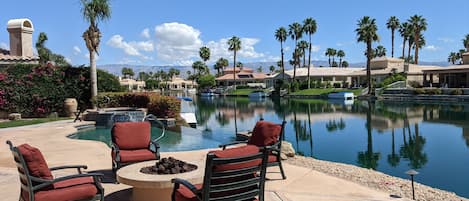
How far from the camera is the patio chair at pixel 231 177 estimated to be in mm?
3348

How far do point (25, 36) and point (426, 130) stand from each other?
2161 centimetres

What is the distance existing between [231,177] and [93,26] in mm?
19907

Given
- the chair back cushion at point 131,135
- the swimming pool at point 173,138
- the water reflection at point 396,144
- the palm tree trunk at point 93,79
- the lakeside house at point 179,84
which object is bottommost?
the water reflection at point 396,144

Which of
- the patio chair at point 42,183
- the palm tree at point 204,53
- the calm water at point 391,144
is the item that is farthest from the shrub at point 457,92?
the palm tree at point 204,53

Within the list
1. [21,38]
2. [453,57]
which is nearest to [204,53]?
[453,57]

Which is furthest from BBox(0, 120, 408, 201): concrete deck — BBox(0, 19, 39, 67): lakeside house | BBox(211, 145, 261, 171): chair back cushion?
BBox(0, 19, 39, 67): lakeside house

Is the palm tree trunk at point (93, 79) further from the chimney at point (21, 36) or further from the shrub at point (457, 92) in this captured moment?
the shrub at point (457, 92)

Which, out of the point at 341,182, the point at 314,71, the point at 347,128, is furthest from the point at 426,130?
the point at 314,71

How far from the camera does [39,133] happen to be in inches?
503

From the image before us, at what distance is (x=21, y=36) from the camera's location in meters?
22.0

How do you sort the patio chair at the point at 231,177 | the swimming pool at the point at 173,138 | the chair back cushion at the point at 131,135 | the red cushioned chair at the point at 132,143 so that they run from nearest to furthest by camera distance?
the patio chair at the point at 231,177 < the red cushioned chair at the point at 132,143 < the chair back cushion at the point at 131,135 < the swimming pool at the point at 173,138

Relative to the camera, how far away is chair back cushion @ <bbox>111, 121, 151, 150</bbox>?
6566mm

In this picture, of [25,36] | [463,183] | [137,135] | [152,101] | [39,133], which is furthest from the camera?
[25,36]

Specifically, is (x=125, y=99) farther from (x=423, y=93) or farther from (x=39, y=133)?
(x=423, y=93)
